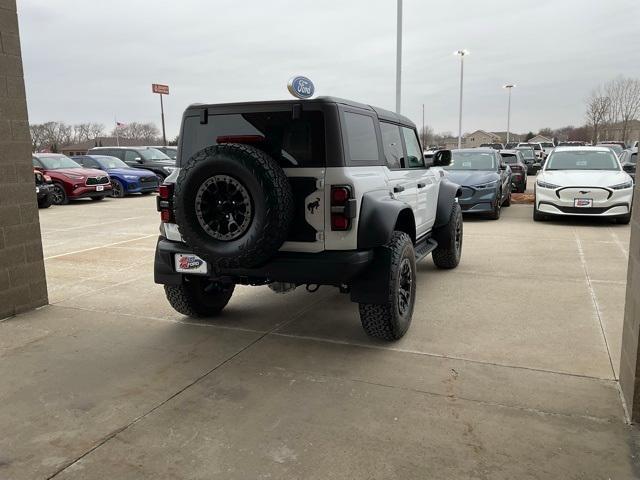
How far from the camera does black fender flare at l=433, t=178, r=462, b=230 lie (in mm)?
6391

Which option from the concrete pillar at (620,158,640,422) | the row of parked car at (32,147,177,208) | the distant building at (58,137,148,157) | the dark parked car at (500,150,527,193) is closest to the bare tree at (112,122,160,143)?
the distant building at (58,137,148,157)

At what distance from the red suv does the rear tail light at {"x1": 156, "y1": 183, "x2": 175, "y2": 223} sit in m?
13.1

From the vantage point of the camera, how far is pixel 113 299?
5.65 metres

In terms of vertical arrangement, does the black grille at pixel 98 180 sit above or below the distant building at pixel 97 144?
below

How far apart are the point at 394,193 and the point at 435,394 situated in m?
1.81

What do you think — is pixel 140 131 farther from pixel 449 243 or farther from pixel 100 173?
pixel 449 243

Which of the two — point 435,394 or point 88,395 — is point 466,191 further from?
point 88,395

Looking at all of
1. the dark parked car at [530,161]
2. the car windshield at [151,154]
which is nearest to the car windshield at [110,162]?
the car windshield at [151,154]

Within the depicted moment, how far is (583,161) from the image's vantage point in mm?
11172

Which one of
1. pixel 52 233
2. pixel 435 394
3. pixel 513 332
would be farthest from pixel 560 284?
pixel 52 233

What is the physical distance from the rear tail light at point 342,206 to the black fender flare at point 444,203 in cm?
288

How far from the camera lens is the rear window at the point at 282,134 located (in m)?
3.80

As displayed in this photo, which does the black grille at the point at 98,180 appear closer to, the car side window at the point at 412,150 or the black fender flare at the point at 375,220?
the car side window at the point at 412,150

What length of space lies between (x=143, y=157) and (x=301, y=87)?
1847cm
